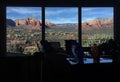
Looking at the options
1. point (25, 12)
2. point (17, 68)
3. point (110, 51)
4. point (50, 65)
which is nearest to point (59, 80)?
point (50, 65)

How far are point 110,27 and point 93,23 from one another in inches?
22.3

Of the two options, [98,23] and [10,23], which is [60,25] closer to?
[98,23]

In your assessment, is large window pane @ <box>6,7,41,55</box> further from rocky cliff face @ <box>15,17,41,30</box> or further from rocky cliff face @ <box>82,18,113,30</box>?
rocky cliff face @ <box>82,18,113,30</box>

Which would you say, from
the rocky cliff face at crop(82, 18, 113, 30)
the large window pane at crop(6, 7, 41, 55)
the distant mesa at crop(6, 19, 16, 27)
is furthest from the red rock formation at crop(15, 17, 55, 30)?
the rocky cliff face at crop(82, 18, 113, 30)

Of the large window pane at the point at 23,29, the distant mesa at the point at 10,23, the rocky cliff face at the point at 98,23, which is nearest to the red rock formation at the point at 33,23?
the large window pane at the point at 23,29

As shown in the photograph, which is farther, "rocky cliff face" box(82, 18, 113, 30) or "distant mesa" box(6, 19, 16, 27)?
"rocky cliff face" box(82, 18, 113, 30)

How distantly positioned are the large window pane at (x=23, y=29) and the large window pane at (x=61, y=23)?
0.32 metres

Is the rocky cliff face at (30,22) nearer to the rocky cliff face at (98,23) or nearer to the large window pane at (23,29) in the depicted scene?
the large window pane at (23,29)

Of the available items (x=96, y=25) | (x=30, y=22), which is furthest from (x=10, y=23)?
(x=96, y=25)

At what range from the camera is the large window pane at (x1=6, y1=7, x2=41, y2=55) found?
910 cm

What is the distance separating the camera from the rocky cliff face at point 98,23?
9.38 meters

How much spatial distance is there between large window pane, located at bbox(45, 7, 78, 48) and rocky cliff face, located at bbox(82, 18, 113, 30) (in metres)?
0.33

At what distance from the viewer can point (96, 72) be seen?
2.72 meters
